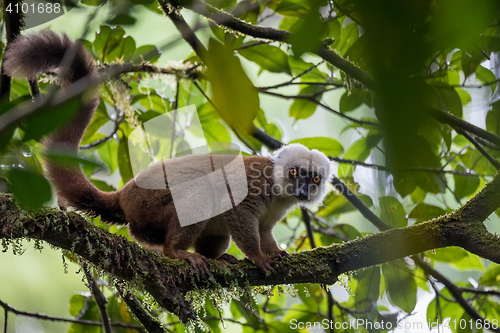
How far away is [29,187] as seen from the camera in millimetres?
Result: 845

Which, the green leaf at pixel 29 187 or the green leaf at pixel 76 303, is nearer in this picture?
the green leaf at pixel 29 187

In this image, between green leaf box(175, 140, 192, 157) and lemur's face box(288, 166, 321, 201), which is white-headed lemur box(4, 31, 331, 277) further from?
green leaf box(175, 140, 192, 157)

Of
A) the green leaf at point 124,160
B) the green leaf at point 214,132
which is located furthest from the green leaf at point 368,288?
the green leaf at point 124,160

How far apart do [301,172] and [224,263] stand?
1792mm

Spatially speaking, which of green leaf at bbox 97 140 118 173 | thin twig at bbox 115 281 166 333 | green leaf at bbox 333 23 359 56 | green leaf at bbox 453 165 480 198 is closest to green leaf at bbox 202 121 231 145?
green leaf at bbox 97 140 118 173

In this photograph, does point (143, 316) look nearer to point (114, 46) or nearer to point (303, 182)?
point (303, 182)

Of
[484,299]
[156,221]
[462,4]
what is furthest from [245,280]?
[484,299]

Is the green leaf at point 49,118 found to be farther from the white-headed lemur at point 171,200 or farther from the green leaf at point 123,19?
the white-headed lemur at point 171,200

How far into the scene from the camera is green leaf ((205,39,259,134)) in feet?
1.93

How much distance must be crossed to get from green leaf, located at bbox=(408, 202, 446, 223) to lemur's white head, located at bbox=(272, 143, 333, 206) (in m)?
1.01

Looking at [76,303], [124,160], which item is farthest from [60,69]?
[76,303]

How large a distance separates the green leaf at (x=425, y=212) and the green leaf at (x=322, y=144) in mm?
1218

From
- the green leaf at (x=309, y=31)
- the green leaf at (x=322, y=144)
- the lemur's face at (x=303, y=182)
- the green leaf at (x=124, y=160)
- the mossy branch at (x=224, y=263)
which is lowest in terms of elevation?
the mossy branch at (x=224, y=263)

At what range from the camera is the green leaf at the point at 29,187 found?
2.69 ft
